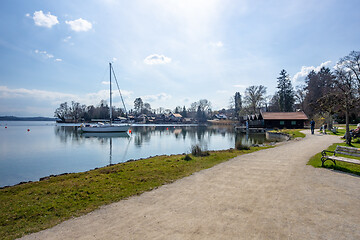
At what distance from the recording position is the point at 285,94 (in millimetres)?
66938

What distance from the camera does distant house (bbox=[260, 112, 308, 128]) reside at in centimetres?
4608

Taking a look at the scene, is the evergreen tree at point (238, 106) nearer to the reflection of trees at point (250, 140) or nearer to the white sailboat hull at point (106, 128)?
the reflection of trees at point (250, 140)

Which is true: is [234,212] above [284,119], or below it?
below

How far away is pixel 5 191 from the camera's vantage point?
25.1 ft

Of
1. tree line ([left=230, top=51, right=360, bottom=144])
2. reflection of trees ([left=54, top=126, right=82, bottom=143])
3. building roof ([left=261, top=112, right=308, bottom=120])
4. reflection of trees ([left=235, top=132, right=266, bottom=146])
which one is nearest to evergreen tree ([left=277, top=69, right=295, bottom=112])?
tree line ([left=230, top=51, right=360, bottom=144])

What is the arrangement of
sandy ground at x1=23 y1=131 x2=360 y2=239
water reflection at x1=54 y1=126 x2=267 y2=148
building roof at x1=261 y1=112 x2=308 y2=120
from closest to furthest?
sandy ground at x1=23 y1=131 x2=360 y2=239, water reflection at x1=54 y1=126 x2=267 y2=148, building roof at x1=261 y1=112 x2=308 y2=120

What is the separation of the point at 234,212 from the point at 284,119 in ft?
158

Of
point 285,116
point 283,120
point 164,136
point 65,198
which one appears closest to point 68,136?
point 164,136

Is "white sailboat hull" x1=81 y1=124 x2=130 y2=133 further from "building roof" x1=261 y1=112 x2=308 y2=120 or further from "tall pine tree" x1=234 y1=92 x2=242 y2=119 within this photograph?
"tall pine tree" x1=234 y1=92 x2=242 y2=119

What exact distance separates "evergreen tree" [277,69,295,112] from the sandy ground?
218 ft

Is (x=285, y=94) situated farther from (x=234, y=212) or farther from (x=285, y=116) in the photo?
(x=234, y=212)

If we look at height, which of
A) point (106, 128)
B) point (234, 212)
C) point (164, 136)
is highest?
point (234, 212)

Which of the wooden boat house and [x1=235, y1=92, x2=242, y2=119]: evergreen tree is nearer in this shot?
the wooden boat house

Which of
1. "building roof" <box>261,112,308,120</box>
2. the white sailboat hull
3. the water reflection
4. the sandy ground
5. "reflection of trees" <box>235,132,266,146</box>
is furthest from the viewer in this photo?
"building roof" <box>261,112,308,120</box>
